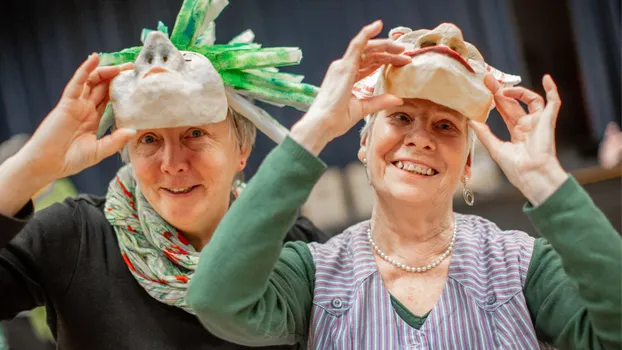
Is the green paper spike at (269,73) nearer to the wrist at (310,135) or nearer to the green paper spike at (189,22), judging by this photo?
the green paper spike at (189,22)

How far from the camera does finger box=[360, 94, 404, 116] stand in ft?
4.39

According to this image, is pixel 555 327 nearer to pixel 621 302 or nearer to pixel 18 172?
pixel 621 302

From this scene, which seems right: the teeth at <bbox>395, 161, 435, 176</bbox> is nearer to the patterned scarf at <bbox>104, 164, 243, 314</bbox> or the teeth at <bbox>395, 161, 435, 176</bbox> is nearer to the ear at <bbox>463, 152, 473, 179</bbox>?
the ear at <bbox>463, 152, 473, 179</bbox>

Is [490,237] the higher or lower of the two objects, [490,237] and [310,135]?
the lower

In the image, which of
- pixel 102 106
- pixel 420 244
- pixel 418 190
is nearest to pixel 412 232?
pixel 420 244

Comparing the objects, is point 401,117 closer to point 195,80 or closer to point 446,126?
point 446,126

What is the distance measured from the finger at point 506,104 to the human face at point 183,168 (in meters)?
0.64

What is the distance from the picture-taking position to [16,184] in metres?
1.29

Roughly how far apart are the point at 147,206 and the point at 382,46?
726mm

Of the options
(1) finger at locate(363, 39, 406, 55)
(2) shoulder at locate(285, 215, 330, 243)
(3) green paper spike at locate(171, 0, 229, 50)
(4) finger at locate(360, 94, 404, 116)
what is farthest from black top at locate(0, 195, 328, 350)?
(1) finger at locate(363, 39, 406, 55)

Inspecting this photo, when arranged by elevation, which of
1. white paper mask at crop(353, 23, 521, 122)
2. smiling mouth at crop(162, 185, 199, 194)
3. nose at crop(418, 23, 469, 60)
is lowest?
smiling mouth at crop(162, 185, 199, 194)

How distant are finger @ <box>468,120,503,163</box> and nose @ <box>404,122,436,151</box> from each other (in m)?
0.09

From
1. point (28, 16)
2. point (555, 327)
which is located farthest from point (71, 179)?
point (555, 327)

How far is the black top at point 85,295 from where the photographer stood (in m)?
1.51
